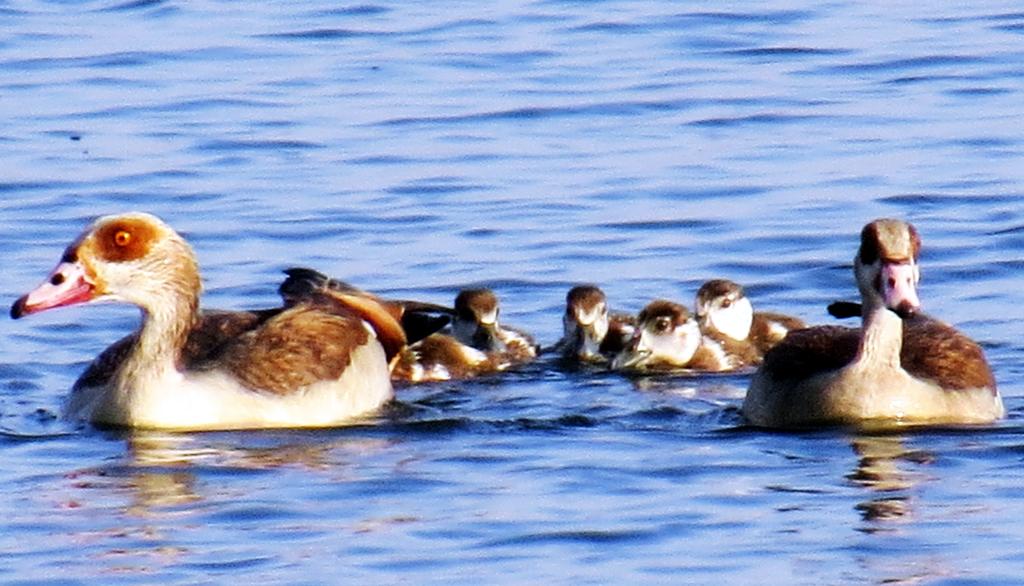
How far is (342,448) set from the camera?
13.3 metres

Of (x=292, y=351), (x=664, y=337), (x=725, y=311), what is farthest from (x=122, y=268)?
(x=725, y=311)

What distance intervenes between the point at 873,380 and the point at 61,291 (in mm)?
3676

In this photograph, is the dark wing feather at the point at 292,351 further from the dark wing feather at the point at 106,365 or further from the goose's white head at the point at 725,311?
the goose's white head at the point at 725,311

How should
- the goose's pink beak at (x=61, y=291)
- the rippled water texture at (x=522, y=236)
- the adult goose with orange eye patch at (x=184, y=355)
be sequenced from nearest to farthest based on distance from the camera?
the rippled water texture at (x=522, y=236), the goose's pink beak at (x=61, y=291), the adult goose with orange eye patch at (x=184, y=355)

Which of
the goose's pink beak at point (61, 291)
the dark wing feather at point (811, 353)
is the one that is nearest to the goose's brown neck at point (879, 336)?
the dark wing feather at point (811, 353)

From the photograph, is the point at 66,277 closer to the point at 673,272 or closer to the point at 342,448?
the point at 342,448

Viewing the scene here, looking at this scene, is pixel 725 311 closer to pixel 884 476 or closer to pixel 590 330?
pixel 590 330

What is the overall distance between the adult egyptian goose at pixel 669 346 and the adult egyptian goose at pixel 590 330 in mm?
122

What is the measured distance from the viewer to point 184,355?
14148 mm

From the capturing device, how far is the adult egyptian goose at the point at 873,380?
13430mm

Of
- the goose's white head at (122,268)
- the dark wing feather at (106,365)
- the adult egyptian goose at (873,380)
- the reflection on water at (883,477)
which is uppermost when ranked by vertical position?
the goose's white head at (122,268)

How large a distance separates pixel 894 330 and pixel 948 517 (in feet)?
7.67

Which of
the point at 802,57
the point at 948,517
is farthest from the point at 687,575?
the point at 802,57

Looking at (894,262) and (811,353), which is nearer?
(894,262)
